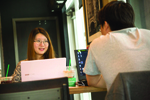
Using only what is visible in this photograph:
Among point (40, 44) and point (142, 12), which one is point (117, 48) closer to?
point (142, 12)

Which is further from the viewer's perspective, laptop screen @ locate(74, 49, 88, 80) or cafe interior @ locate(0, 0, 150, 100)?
cafe interior @ locate(0, 0, 150, 100)

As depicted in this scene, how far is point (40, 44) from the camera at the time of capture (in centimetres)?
253

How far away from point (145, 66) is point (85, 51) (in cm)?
103

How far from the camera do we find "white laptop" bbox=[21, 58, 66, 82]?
3.92 feet

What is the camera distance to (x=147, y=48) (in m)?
1.25

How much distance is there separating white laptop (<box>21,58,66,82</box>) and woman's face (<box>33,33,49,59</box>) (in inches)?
51.7

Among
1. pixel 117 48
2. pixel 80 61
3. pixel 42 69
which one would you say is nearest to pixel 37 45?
pixel 80 61

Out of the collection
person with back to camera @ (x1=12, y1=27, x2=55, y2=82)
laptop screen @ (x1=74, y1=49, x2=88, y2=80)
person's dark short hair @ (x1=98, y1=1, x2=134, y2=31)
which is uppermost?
person's dark short hair @ (x1=98, y1=1, x2=134, y2=31)

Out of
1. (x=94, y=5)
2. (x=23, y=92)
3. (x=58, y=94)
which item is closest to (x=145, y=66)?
(x=58, y=94)

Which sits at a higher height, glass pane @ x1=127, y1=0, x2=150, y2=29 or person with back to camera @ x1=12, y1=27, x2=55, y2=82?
glass pane @ x1=127, y1=0, x2=150, y2=29

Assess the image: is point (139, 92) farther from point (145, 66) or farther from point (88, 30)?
point (88, 30)

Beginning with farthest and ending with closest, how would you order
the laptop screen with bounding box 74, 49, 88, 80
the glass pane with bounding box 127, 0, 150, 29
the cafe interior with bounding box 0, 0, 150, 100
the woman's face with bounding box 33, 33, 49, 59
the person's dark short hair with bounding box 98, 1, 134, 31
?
1. the cafe interior with bounding box 0, 0, 150, 100
2. the woman's face with bounding box 33, 33, 49, 59
3. the laptop screen with bounding box 74, 49, 88, 80
4. the glass pane with bounding box 127, 0, 150, 29
5. the person's dark short hair with bounding box 98, 1, 134, 31

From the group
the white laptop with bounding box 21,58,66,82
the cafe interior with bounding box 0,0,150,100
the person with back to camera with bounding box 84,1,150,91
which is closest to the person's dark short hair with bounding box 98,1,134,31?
the person with back to camera with bounding box 84,1,150,91

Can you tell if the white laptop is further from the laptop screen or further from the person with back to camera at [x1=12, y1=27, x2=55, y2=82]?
the person with back to camera at [x1=12, y1=27, x2=55, y2=82]
